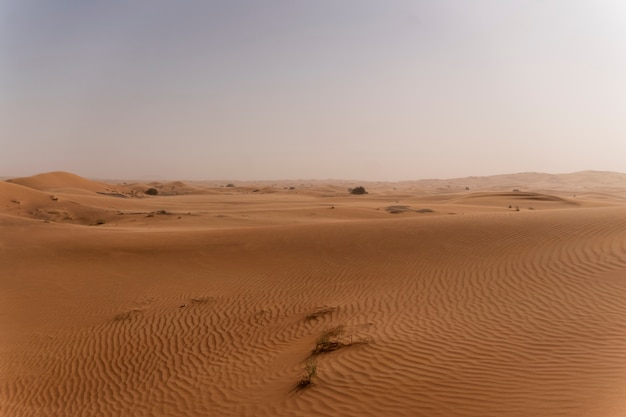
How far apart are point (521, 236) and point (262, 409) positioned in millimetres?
9819

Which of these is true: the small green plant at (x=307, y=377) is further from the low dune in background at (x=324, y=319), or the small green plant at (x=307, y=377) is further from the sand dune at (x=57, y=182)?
the sand dune at (x=57, y=182)

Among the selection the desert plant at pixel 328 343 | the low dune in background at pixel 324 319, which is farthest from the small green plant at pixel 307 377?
the desert plant at pixel 328 343

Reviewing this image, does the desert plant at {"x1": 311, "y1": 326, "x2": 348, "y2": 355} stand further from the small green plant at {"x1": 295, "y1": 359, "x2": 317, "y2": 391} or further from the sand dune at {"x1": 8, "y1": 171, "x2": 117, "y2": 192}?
the sand dune at {"x1": 8, "y1": 171, "x2": 117, "y2": 192}

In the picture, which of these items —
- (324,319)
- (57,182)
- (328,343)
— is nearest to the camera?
(328,343)

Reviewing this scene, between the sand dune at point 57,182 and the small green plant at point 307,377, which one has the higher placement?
the sand dune at point 57,182

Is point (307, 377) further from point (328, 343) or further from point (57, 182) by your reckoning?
point (57, 182)

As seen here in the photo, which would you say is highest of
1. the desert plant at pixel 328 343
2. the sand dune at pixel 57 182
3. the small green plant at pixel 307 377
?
the sand dune at pixel 57 182

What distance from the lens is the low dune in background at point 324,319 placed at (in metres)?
5.69

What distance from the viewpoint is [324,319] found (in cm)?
877

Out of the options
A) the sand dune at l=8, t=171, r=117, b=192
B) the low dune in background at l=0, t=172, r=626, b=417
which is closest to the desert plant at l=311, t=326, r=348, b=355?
the low dune in background at l=0, t=172, r=626, b=417

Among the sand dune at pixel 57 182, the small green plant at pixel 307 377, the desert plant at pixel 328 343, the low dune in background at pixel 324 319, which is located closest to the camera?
the low dune in background at pixel 324 319

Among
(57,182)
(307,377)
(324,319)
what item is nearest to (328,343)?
(307,377)

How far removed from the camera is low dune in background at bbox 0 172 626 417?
5.69 m

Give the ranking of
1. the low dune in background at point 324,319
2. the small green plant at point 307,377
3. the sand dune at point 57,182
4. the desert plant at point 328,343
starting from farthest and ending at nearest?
the sand dune at point 57,182 → the desert plant at point 328,343 → the small green plant at point 307,377 → the low dune in background at point 324,319
